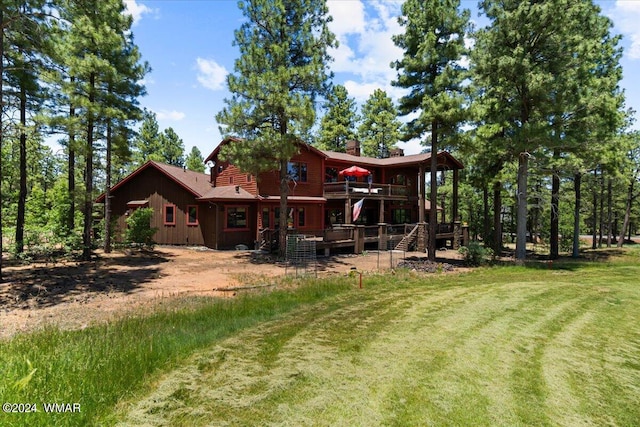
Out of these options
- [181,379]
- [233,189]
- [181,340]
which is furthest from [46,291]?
[233,189]

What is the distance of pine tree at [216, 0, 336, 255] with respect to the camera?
16828 mm

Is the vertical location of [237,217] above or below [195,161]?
below

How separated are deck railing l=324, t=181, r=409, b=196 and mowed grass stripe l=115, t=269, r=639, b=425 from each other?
16.8 metres

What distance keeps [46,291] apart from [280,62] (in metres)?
14.4

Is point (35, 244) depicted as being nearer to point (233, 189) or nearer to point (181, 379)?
point (233, 189)

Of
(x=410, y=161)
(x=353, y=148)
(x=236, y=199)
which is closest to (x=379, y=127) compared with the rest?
(x=353, y=148)

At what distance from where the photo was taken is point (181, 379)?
5176mm

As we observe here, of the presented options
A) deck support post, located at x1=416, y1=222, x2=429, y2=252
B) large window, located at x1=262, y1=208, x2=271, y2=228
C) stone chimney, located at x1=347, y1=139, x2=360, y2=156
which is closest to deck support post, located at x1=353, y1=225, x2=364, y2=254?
deck support post, located at x1=416, y1=222, x2=429, y2=252

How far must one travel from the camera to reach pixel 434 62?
16938 mm

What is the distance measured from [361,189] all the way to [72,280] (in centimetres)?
1948

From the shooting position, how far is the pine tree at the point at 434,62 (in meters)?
16.5

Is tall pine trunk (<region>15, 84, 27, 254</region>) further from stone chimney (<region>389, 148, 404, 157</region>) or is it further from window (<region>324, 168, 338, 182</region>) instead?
stone chimney (<region>389, 148, 404, 157</region>)

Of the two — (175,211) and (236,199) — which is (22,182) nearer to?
(175,211)

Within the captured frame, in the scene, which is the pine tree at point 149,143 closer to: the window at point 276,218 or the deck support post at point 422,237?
the window at point 276,218
